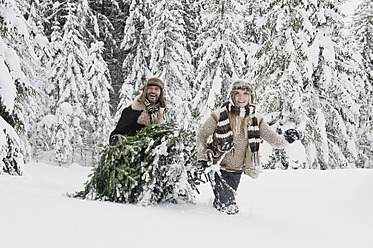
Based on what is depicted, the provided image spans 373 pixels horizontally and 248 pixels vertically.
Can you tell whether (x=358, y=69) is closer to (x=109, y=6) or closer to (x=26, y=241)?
(x=26, y=241)

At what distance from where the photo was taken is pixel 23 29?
7438mm

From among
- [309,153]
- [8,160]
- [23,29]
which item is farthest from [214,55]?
[8,160]

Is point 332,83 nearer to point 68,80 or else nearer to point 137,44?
point 137,44

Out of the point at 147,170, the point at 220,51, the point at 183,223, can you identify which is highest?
the point at 220,51

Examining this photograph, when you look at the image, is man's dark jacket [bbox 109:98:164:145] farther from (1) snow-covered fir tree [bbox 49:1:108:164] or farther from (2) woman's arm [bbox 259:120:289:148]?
(1) snow-covered fir tree [bbox 49:1:108:164]

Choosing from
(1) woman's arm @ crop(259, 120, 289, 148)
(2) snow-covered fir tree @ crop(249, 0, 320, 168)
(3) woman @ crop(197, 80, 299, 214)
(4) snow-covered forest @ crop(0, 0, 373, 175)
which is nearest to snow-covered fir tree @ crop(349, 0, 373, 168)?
(4) snow-covered forest @ crop(0, 0, 373, 175)

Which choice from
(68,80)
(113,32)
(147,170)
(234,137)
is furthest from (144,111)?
(113,32)

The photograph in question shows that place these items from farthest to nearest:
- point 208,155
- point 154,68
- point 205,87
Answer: point 154,68 → point 205,87 → point 208,155

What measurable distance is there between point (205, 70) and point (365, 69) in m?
11.2

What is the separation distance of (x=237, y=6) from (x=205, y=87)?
4411 millimetres

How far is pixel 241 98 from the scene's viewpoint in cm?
419

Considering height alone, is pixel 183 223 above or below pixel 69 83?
below

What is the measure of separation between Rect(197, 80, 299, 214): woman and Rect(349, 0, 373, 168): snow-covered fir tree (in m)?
17.4

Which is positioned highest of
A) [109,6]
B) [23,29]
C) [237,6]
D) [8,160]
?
[109,6]
